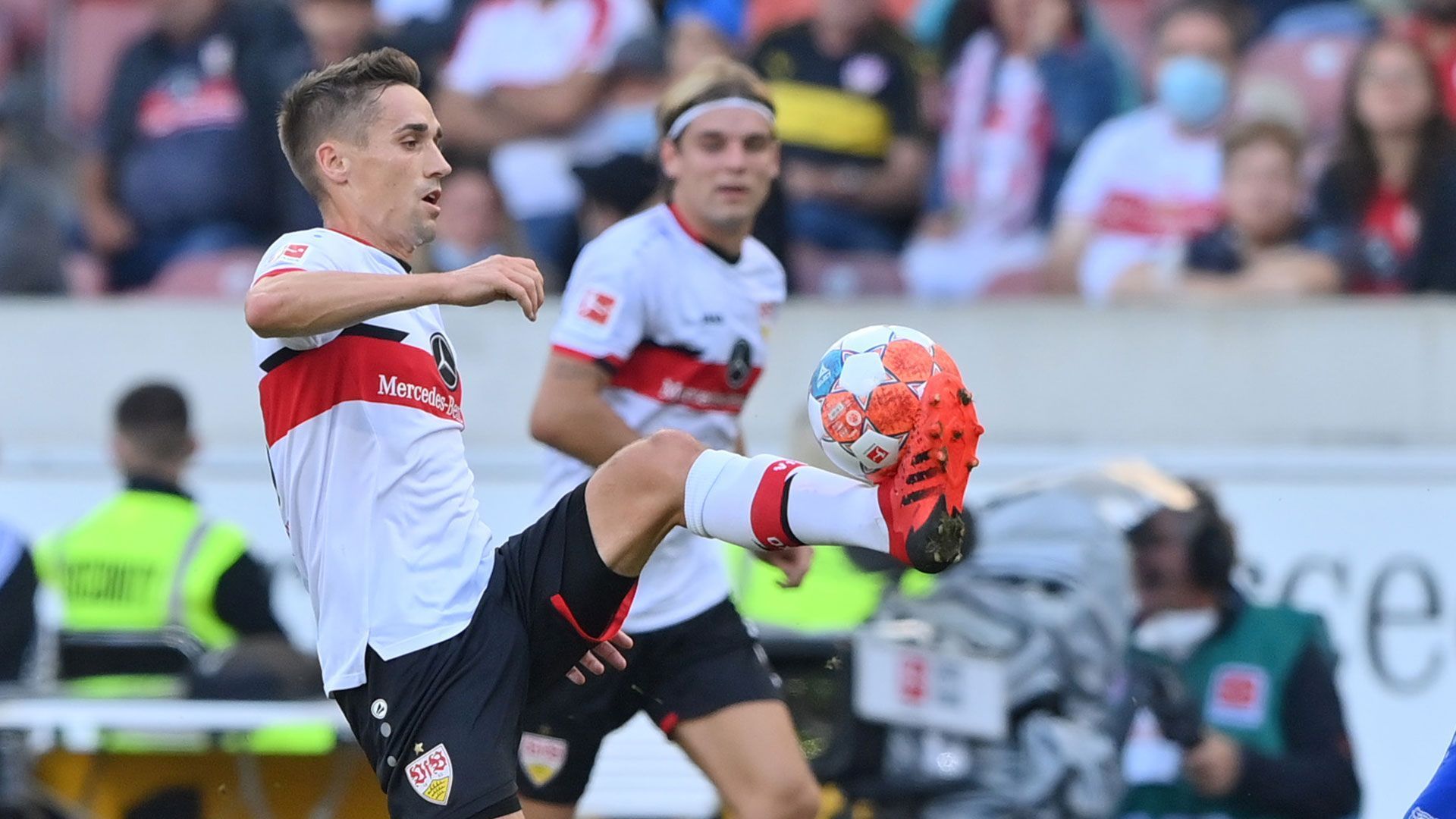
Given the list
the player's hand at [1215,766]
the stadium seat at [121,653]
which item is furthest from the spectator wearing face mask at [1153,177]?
the stadium seat at [121,653]

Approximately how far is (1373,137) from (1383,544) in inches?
104

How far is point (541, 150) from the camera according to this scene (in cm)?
998

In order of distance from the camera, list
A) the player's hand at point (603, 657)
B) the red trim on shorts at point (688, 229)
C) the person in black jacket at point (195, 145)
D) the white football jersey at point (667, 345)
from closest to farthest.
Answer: the player's hand at point (603, 657), the white football jersey at point (667, 345), the red trim on shorts at point (688, 229), the person in black jacket at point (195, 145)

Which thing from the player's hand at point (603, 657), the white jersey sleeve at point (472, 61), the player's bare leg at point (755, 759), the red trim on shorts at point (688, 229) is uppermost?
the white jersey sleeve at point (472, 61)

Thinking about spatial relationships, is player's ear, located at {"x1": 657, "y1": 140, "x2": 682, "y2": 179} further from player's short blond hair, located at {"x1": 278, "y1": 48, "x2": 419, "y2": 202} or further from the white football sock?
the white football sock

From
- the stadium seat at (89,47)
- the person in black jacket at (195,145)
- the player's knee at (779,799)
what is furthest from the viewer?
the stadium seat at (89,47)

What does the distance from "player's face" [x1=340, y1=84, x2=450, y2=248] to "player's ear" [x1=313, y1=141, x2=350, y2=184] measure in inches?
0.5

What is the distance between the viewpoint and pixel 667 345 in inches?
216

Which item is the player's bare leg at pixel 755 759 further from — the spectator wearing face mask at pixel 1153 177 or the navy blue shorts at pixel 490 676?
the spectator wearing face mask at pixel 1153 177

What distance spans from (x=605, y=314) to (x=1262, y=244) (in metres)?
4.77

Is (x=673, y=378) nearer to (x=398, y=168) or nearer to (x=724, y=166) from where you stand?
(x=724, y=166)

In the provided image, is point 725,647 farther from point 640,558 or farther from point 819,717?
point 819,717

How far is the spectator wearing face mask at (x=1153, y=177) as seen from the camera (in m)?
9.34

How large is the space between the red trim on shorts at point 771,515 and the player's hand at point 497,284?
61 cm
